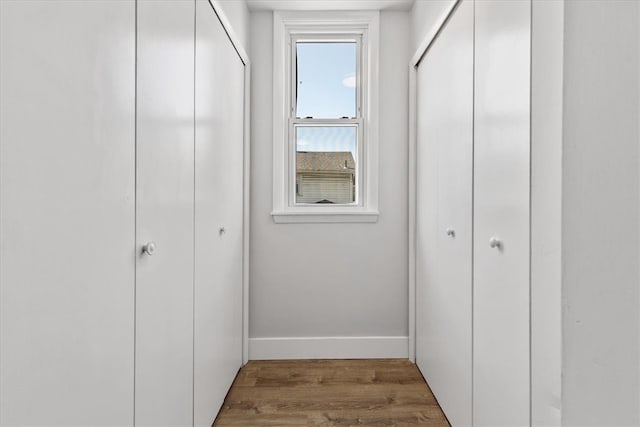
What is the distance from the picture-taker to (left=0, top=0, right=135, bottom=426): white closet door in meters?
0.67

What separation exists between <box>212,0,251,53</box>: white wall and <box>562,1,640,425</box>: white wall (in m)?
1.60

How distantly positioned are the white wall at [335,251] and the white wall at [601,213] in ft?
6.15

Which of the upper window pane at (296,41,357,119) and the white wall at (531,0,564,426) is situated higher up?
the upper window pane at (296,41,357,119)

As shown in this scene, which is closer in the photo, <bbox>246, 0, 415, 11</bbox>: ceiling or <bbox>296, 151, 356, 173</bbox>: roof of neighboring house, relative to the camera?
<bbox>246, 0, 415, 11</bbox>: ceiling

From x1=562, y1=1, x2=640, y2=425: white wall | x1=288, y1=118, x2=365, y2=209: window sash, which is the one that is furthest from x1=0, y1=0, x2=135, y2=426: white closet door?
x1=288, y1=118, x2=365, y2=209: window sash

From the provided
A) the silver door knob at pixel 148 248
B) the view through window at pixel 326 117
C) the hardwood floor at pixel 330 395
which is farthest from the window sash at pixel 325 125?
the silver door knob at pixel 148 248

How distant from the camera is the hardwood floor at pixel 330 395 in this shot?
197 cm

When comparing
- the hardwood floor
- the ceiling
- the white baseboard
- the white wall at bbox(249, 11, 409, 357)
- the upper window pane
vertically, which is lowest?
the hardwood floor

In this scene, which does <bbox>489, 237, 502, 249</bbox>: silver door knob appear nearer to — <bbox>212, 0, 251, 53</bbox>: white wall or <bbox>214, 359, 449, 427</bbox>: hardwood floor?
<bbox>214, 359, 449, 427</bbox>: hardwood floor

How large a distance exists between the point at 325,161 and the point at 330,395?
1453 mm

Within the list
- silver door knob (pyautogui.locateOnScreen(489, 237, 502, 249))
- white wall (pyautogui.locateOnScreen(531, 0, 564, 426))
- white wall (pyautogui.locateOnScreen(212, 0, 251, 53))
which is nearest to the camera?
white wall (pyautogui.locateOnScreen(531, 0, 564, 426))

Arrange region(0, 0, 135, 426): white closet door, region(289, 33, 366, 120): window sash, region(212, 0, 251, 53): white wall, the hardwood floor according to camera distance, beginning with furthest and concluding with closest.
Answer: region(289, 33, 366, 120): window sash → region(212, 0, 251, 53): white wall → the hardwood floor → region(0, 0, 135, 426): white closet door

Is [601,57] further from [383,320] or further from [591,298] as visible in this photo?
[383,320]

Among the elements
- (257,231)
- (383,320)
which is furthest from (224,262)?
(383,320)
